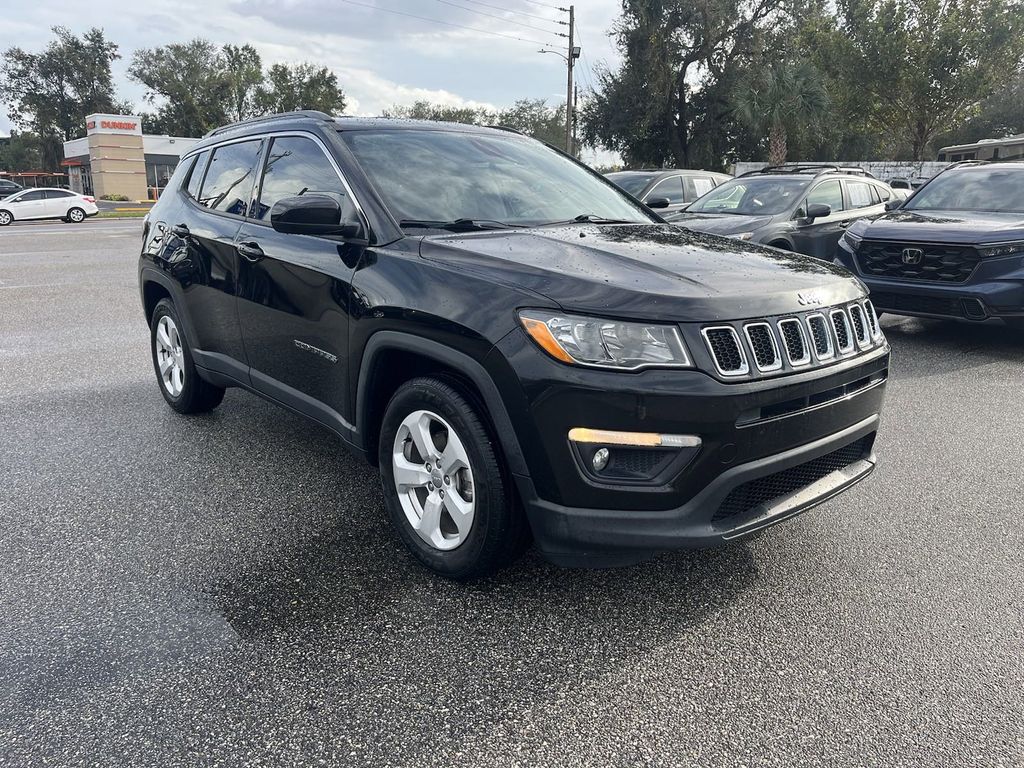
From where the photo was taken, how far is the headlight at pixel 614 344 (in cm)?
244

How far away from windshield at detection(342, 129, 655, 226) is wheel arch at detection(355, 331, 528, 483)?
1.98 ft

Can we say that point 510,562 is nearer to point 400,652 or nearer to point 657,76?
point 400,652

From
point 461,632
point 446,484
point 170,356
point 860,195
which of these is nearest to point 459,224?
point 446,484

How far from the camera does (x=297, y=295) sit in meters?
3.56

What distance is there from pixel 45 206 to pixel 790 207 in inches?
1214

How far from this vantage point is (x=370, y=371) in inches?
123

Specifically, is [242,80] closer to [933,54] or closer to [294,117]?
[933,54]

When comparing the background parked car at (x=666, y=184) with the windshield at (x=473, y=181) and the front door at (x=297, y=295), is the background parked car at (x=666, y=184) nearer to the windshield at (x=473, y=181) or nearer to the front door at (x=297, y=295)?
the windshield at (x=473, y=181)

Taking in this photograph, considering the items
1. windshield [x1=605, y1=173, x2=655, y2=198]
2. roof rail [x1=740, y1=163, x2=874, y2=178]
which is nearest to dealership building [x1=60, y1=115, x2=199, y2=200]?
windshield [x1=605, y1=173, x2=655, y2=198]

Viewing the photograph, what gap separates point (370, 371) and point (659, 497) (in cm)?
130

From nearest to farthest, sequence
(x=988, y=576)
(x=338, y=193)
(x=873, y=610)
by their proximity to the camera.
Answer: (x=873, y=610), (x=988, y=576), (x=338, y=193)

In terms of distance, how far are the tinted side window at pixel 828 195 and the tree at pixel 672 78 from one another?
1140 inches

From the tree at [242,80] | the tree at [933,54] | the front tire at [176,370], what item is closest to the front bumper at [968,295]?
the front tire at [176,370]

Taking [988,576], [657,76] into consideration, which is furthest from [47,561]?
[657,76]
